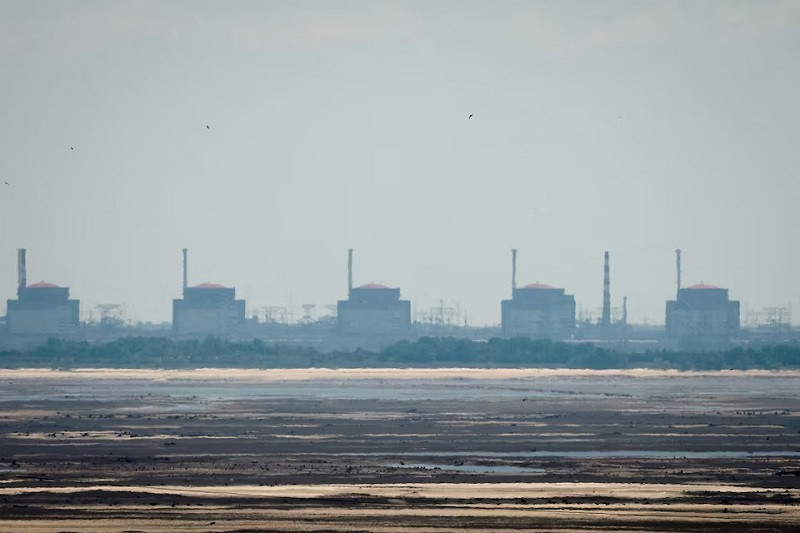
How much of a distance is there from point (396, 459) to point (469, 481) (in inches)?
218

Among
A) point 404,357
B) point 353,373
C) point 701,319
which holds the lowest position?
point 353,373

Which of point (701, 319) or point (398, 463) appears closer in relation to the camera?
point (398, 463)

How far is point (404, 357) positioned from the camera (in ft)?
455

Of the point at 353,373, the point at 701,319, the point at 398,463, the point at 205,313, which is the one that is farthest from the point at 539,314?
the point at 398,463

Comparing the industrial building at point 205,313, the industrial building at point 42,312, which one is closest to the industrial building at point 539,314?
the industrial building at point 205,313

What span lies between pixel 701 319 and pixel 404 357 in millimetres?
55327

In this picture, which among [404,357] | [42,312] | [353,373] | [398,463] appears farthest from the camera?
[42,312]

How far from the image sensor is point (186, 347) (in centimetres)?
14538

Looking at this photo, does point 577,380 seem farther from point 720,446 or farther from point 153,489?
point 153,489

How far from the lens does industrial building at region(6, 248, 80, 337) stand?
590 ft

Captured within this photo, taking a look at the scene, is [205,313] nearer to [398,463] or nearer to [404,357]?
[404,357]

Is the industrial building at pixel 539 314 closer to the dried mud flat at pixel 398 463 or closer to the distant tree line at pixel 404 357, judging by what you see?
the distant tree line at pixel 404 357

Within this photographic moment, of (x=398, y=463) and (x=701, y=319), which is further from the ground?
(x=701, y=319)

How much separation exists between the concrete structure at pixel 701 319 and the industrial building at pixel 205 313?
50731 mm
